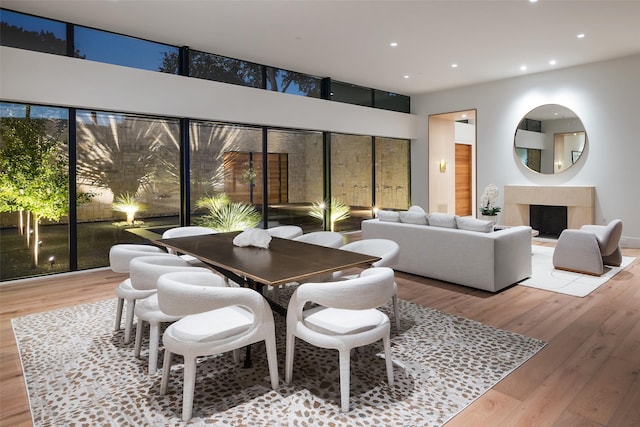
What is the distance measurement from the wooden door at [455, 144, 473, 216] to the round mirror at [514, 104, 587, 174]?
320cm

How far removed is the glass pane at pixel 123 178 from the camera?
5.25m

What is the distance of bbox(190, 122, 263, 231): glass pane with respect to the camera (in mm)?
6246

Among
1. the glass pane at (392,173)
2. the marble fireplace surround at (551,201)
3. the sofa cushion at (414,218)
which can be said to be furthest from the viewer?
the glass pane at (392,173)

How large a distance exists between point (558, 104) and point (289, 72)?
5.13m

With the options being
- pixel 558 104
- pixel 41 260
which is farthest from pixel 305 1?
pixel 558 104

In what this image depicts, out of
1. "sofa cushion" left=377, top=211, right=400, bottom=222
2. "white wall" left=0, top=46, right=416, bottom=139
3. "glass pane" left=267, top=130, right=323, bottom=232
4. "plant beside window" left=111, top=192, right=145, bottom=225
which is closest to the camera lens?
"white wall" left=0, top=46, right=416, bottom=139

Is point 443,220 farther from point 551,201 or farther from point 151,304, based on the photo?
point 551,201

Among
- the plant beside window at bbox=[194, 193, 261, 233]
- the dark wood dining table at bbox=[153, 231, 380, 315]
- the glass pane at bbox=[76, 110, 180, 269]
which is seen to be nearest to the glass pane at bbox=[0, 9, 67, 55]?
the glass pane at bbox=[76, 110, 180, 269]

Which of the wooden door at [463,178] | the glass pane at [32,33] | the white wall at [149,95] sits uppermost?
the glass pane at [32,33]

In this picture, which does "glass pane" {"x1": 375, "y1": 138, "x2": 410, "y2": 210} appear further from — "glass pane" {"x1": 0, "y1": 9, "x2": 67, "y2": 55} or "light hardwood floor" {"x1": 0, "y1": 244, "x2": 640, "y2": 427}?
"glass pane" {"x1": 0, "y1": 9, "x2": 67, "y2": 55}

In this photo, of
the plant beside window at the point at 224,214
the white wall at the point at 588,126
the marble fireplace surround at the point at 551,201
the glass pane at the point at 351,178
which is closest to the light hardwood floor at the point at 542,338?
the plant beside window at the point at 224,214

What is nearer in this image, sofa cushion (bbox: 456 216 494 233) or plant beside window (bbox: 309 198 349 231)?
sofa cushion (bbox: 456 216 494 233)

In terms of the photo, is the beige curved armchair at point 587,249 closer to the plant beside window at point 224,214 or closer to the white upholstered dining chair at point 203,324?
the white upholstered dining chair at point 203,324

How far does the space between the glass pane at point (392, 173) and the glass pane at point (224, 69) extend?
3.38m
